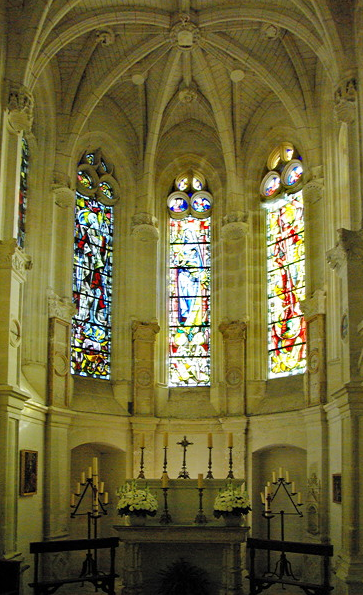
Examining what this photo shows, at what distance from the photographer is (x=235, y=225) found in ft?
63.8

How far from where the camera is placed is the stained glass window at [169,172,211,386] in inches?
776

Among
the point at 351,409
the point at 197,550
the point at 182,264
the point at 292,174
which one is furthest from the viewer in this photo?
the point at 182,264

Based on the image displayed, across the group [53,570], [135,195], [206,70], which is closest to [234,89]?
[206,70]

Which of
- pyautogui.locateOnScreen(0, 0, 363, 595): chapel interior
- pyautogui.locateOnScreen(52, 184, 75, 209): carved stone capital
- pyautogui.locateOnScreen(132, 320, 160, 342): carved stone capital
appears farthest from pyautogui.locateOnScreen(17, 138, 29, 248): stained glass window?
pyautogui.locateOnScreen(132, 320, 160, 342): carved stone capital

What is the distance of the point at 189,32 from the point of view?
58.0 ft

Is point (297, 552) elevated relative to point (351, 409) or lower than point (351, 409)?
lower

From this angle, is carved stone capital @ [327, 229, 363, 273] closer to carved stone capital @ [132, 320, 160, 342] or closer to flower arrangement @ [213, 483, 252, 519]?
flower arrangement @ [213, 483, 252, 519]

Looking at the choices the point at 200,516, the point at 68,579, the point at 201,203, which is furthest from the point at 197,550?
the point at 201,203

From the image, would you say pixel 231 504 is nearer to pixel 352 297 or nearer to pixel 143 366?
pixel 352 297

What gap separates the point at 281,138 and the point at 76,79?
5.06 metres

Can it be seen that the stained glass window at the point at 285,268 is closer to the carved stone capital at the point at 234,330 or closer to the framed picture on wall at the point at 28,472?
the carved stone capital at the point at 234,330

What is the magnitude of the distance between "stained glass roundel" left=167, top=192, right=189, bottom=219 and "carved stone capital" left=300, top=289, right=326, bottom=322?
4.96 meters

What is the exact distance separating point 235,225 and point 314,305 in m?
3.58

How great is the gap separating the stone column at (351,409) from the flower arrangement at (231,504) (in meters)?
1.64
